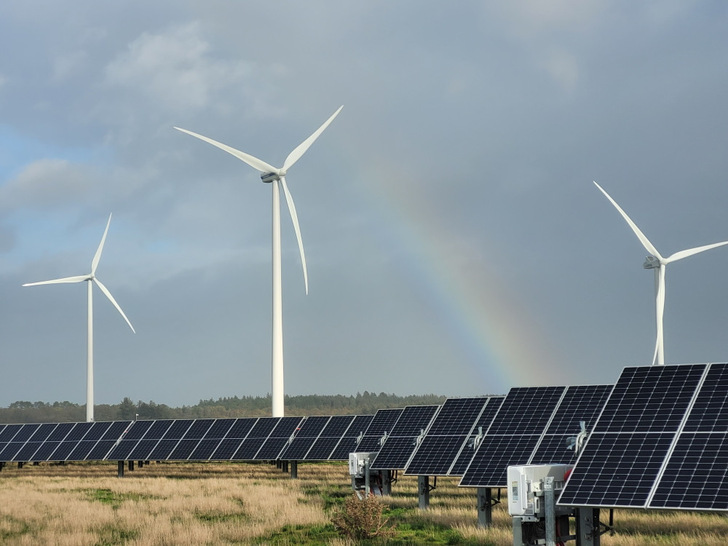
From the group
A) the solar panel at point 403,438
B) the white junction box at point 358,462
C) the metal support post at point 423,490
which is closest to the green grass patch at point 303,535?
the metal support post at point 423,490

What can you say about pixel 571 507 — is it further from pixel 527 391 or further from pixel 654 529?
pixel 527 391

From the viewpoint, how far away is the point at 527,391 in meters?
36.1

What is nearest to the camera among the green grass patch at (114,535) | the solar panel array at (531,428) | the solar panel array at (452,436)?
the green grass patch at (114,535)

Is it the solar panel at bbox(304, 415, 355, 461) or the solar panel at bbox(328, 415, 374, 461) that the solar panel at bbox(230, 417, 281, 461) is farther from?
the solar panel at bbox(328, 415, 374, 461)

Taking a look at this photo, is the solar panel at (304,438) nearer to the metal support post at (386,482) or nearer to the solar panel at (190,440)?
the solar panel at (190,440)

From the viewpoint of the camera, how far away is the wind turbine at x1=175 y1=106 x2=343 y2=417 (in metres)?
64.4

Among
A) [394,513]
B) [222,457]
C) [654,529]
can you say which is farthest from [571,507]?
[222,457]

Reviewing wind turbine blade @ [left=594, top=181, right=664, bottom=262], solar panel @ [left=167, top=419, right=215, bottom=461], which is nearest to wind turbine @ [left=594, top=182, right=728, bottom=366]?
wind turbine blade @ [left=594, top=181, right=664, bottom=262]

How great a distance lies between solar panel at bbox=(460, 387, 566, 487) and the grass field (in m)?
1.71

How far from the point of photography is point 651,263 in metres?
69.7

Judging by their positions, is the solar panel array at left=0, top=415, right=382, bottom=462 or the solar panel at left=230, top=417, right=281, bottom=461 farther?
the solar panel at left=230, top=417, right=281, bottom=461

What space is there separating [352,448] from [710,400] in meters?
31.1

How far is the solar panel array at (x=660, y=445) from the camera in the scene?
66.3 ft

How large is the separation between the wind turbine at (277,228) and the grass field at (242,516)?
1126 cm
